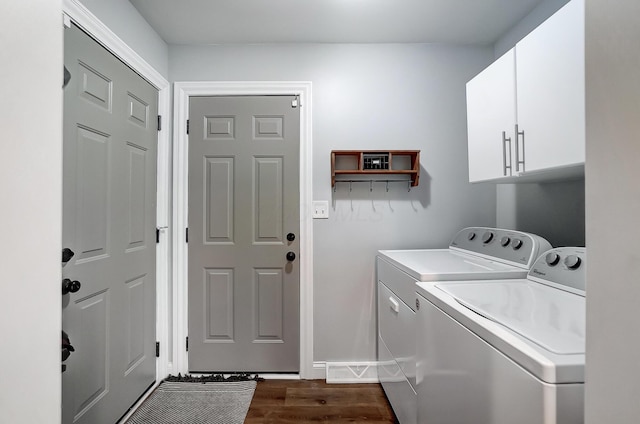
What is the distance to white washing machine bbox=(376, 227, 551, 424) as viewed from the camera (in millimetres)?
1466

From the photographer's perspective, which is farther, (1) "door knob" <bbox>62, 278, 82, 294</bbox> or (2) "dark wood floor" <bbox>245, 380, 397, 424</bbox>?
(2) "dark wood floor" <bbox>245, 380, 397, 424</bbox>

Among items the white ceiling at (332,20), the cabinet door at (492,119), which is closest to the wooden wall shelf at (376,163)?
the cabinet door at (492,119)

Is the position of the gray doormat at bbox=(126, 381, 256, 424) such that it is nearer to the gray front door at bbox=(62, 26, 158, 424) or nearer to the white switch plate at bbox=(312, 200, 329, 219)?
the gray front door at bbox=(62, 26, 158, 424)

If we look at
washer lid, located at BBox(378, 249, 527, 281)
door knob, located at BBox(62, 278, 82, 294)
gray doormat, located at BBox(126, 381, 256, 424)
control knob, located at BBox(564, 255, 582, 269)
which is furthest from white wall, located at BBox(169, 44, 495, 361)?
door knob, located at BBox(62, 278, 82, 294)

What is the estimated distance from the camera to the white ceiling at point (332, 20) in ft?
6.23

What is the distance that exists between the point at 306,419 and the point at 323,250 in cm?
107

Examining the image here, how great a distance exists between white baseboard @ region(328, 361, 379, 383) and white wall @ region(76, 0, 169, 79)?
8.07ft

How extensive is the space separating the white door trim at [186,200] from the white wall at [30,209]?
5.67ft

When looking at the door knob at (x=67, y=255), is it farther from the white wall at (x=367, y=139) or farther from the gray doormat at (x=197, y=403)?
the white wall at (x=367, y=139)

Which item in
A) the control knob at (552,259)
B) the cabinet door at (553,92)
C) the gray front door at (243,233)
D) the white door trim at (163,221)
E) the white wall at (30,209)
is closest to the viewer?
the white wall at (30,209)

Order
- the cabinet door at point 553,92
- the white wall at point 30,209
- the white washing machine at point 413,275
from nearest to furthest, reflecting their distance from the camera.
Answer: the white wall at point 30,209 < the cabinet door at point 553,92 < the white washing machine at point 413,275

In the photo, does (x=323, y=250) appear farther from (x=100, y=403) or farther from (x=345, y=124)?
(x=100, y=403)

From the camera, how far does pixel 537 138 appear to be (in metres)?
1.32

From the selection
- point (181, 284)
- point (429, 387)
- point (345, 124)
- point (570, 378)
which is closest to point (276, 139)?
point (345, 124)
